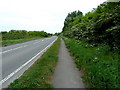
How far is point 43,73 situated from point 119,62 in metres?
3.67

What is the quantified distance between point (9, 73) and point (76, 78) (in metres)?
3.20


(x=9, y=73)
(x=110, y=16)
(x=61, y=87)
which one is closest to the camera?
(x=61, y=87)

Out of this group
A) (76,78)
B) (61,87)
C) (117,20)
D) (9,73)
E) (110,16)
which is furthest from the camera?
(110,16)

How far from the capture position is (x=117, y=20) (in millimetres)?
10719

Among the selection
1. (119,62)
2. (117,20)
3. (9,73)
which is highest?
(117,20)

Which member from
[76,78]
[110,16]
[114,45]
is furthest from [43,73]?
[110,16]

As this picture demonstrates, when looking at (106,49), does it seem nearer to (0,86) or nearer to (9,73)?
(9,73)

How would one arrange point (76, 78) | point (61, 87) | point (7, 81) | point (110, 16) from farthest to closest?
1. point (110, 16)
2. point (76, 78)
3. point (7, 81)
4. point (61, 87)

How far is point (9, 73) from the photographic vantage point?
8.15 metres

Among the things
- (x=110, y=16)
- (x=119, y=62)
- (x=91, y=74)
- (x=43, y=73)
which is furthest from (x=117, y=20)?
(x=43, y=73)

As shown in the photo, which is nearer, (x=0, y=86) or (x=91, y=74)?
(x=0, y=86)

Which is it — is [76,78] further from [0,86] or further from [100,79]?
[0,86]

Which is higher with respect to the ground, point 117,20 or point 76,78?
point 117,20

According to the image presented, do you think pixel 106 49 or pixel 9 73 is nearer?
pixel 9 73
